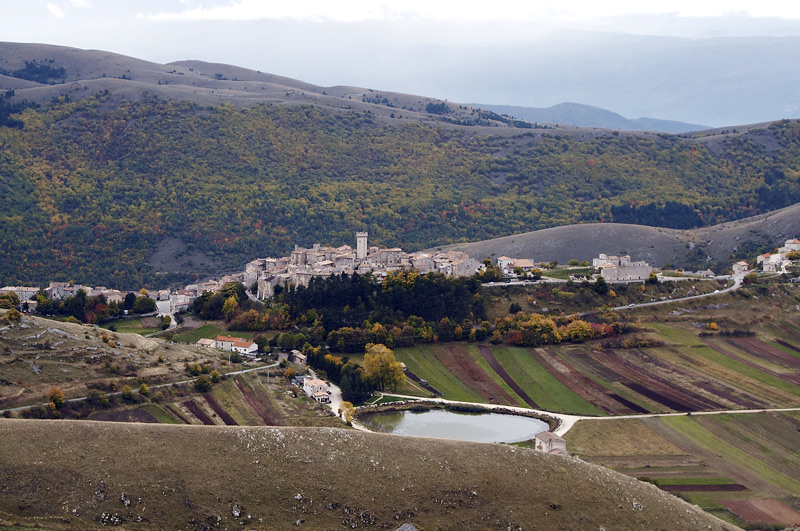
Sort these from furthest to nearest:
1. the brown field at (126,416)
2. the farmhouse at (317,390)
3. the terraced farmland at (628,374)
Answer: the terraced farmland at (628,374), the farmhouse at (317,390), the brown field at (126,416)

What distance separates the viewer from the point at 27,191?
464 ft

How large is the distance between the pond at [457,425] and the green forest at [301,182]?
2412 inches

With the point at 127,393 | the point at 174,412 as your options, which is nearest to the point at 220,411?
the point at 174,412

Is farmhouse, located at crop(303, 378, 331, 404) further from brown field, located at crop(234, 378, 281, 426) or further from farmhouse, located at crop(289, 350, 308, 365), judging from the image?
farmhouse, located at crop(289, 350, 308, 365)

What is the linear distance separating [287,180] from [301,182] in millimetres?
2455

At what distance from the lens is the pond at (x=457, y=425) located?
5927cm

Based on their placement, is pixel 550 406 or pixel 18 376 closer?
pixel 18 376

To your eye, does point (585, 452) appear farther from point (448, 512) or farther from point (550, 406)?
point (448, 512)

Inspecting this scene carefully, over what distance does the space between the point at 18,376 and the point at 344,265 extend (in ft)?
134

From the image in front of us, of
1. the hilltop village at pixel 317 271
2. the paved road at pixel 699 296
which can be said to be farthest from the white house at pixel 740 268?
the paved road at pixel 699 296

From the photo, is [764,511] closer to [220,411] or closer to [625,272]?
[220,411]

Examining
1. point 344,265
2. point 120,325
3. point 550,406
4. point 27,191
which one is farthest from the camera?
point 27,191

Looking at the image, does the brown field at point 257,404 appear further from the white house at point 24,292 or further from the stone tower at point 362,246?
the white house at point 24,292

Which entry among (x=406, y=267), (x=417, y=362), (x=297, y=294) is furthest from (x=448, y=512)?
(x=406, y=267)
